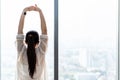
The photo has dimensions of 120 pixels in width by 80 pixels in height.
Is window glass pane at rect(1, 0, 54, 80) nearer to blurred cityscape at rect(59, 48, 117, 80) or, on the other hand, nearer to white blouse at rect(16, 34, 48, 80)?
blurred cityscape at rect(59, 48, 117, 80)

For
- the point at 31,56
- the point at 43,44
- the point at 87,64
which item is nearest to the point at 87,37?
the point at 87,64

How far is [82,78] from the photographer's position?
2.54 meters

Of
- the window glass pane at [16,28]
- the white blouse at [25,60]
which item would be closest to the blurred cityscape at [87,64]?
the window glass pane at [16,28]

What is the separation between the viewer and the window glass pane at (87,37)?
8.35ft

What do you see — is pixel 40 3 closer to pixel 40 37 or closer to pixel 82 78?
pixel 40 37

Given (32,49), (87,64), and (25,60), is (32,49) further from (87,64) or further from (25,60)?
(87,64)

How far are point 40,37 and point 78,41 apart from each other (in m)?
0.62

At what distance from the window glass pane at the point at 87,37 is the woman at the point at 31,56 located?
1.71 feet

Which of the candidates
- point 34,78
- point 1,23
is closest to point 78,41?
point 34,78

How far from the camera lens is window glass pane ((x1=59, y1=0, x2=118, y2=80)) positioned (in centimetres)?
254

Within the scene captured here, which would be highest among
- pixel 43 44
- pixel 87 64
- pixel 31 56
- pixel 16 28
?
pixel 16 28

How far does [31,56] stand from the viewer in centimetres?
202

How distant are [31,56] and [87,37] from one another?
2.62 ft

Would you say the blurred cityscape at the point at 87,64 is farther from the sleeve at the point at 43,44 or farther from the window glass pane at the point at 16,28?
the sleeve at the point at 43,44
